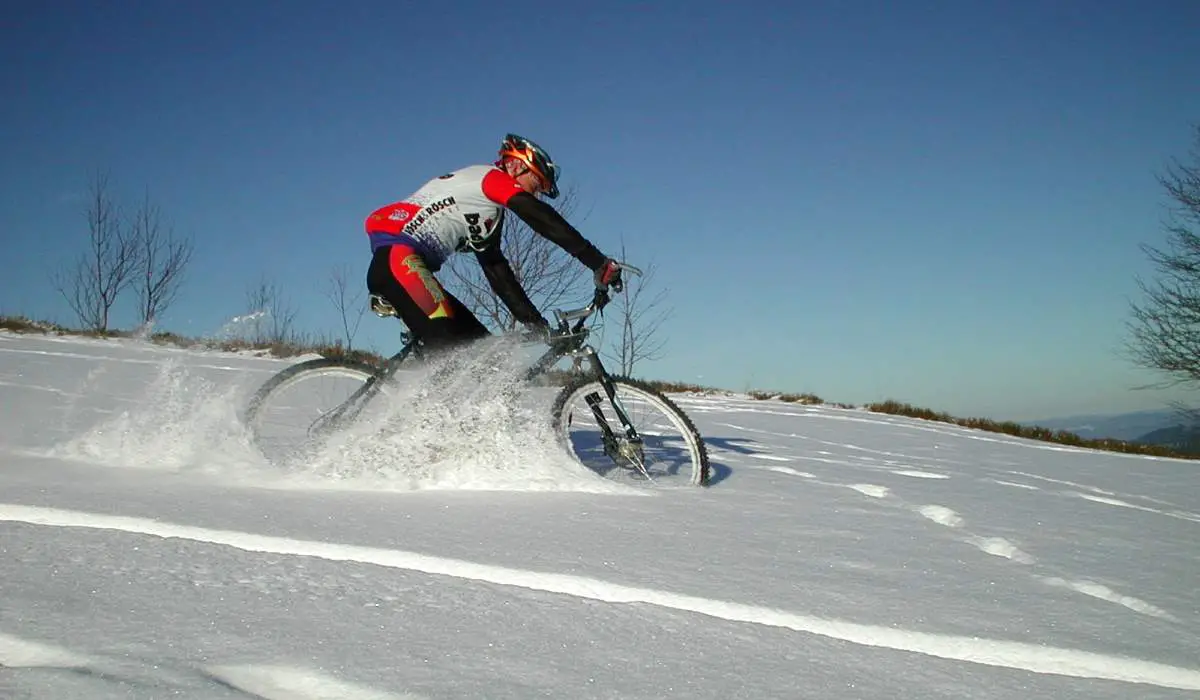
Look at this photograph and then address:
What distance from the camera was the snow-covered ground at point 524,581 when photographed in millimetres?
1226

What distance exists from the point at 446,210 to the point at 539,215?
1.63ft

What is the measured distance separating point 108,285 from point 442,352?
81.3ft

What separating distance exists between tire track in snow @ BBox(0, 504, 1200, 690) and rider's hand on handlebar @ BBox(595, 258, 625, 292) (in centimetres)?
201

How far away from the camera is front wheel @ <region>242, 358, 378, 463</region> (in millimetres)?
3652

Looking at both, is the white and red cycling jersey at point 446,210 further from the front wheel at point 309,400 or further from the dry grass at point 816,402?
the dry grass at point 816,402

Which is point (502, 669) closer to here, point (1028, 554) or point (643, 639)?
point (643, 639)

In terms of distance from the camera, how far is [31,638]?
119 centimetres

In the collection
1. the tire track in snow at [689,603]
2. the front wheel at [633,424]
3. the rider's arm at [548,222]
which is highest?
the rider's arm at [548,222]

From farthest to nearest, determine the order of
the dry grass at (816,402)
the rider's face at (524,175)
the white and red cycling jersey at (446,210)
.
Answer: the dry grass at (816,402) → the rider's face at (524,175) → the white and red cycling jersey at (446,210)

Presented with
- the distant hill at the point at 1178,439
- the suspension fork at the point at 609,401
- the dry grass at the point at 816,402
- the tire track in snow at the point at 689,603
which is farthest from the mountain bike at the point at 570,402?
the distant hill at the point at 1178,439

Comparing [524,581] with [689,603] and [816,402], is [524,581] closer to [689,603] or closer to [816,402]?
[689,603]

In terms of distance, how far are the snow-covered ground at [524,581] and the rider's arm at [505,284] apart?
74 cm

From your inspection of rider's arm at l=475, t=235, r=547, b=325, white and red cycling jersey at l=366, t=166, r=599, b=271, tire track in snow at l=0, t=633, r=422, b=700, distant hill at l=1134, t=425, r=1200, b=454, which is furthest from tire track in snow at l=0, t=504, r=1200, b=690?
distant hill at l=1134, t=425, r=1200, b=454

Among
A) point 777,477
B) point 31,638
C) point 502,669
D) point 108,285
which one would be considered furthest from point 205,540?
point 108,285
